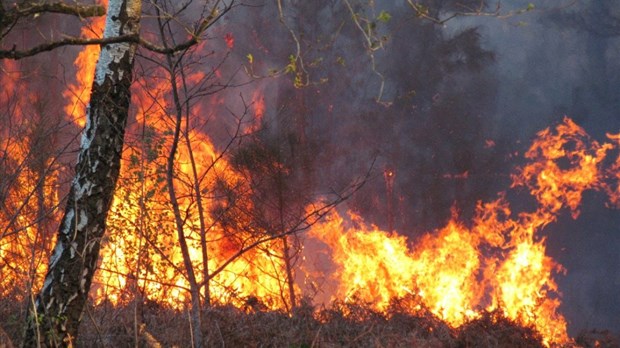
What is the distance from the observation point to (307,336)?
9.49 metres

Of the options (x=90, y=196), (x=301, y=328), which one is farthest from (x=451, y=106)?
(x=90, y=196)

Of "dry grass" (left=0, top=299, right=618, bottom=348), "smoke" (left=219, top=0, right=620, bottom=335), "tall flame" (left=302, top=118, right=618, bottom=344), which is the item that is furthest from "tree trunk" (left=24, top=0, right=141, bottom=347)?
"smoke" (left=219, top=0, right=620, bottom=335)

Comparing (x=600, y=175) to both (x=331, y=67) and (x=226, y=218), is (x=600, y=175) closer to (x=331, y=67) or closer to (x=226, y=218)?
(x=331, y=67)

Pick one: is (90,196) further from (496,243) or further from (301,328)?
(496,243)

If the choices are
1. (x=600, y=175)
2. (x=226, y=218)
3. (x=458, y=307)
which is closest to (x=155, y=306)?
(x=226, y=218)

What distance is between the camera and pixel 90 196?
Result: 17.6 feet

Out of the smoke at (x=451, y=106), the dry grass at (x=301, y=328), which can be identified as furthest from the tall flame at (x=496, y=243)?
the dry grass at (x=301, y=328)

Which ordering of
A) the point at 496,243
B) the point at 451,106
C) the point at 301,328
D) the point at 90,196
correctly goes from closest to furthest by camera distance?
the point at 90,196 < the point at 301,328 < the point at 496,243 < the point at 451,106

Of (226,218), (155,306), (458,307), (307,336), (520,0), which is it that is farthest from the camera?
(520,0)

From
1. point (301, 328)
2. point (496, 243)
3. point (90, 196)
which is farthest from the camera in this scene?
point (496, 243)

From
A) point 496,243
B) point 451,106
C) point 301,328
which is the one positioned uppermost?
point 451,106

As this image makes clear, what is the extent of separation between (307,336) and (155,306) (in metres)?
3.00

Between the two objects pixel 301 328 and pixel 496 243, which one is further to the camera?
pixel 496 243

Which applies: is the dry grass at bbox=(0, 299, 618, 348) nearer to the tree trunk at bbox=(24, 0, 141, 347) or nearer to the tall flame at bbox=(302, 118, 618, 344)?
the tree trunk at bbox=(24, 0, 141, 347)
